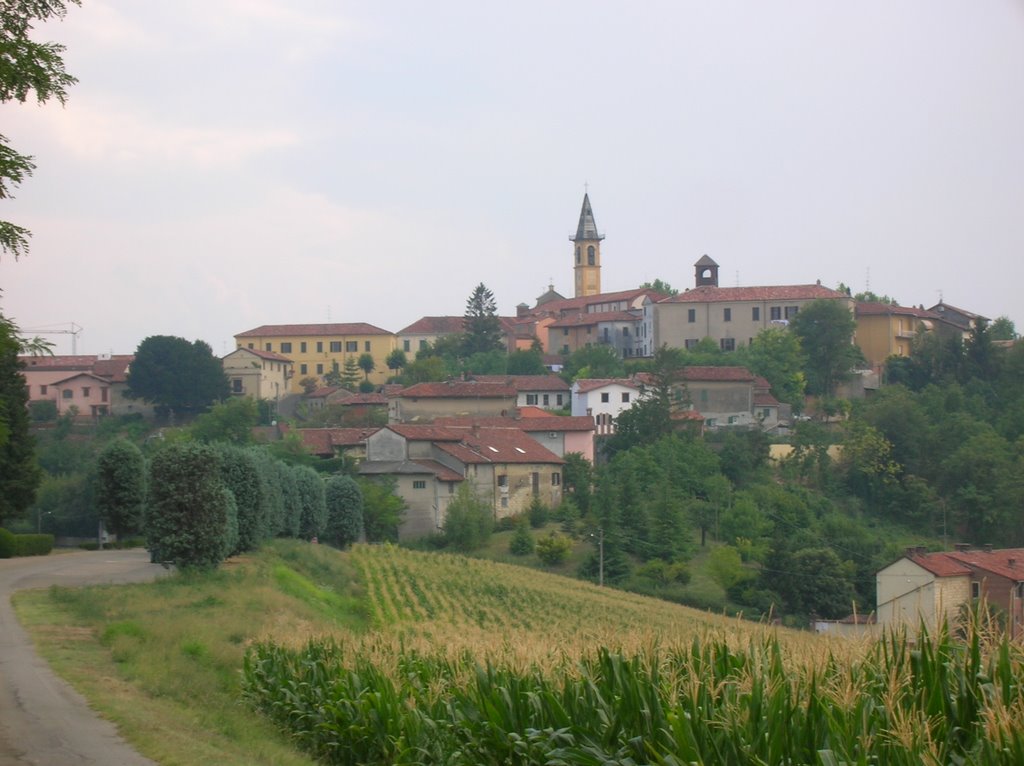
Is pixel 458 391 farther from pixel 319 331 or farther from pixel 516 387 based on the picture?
pixel 319 331

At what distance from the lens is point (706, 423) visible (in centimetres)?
8231

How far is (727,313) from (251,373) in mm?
36252

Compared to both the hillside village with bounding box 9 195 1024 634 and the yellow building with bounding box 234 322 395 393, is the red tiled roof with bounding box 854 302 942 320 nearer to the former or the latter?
the hillside village with bounding box 9 195 1024 634

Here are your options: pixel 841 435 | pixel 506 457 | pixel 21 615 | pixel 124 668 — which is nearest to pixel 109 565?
pixel 21 615

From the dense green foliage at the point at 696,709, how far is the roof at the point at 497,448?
5011cm

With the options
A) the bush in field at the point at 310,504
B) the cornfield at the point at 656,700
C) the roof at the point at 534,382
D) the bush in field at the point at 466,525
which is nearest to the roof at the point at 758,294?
the roof at the point at 534,382

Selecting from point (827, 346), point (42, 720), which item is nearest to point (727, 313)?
point (827, 346)

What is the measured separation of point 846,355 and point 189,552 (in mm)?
64599

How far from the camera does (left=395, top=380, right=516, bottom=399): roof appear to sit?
81.8m

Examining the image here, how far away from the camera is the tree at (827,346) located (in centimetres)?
8731

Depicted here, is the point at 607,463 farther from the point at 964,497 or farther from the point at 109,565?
the point at 109,565

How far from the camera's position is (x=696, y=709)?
912 cm

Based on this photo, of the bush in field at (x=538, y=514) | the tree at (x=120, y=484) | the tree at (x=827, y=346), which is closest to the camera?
the tree at (x=120, y=484)

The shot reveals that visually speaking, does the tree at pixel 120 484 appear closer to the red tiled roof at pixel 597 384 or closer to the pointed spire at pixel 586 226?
the red tiled roof at pixel 597 384
